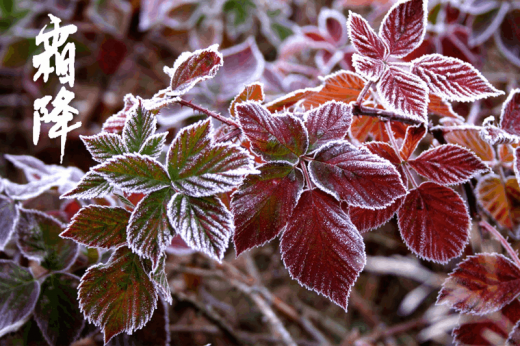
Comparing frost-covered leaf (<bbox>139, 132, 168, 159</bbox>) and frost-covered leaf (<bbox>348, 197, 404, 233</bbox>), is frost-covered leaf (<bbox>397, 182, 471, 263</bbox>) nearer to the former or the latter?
frost-covered leaf (<bbox>348, 197, 404, 233</bbox>)

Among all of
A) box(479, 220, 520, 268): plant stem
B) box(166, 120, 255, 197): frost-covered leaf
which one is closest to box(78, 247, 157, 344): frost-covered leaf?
box(166, 120, 255, 197): frost-covered leaf

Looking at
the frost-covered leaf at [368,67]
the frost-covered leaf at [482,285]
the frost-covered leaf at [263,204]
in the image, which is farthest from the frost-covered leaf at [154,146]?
the frost-covered leaf at [482,285]

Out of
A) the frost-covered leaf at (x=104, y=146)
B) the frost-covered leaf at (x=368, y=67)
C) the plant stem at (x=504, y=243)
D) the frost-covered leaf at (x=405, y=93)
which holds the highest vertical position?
the frost-covered leaf at (x=368, y=67)

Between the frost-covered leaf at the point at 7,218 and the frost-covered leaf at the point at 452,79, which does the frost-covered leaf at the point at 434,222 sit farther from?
the frost-covered leaf at the point at 7,218

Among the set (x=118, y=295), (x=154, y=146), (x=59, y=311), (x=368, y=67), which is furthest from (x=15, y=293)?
(x=368, y=67)

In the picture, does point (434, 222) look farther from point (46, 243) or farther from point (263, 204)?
point (46, 243)

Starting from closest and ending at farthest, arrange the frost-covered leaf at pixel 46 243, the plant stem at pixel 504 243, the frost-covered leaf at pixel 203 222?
the frost-covered leaf at pixel 203 222 → the plant stem at pixel 504 243 → the frost-covered leaf at pixel 46 243
